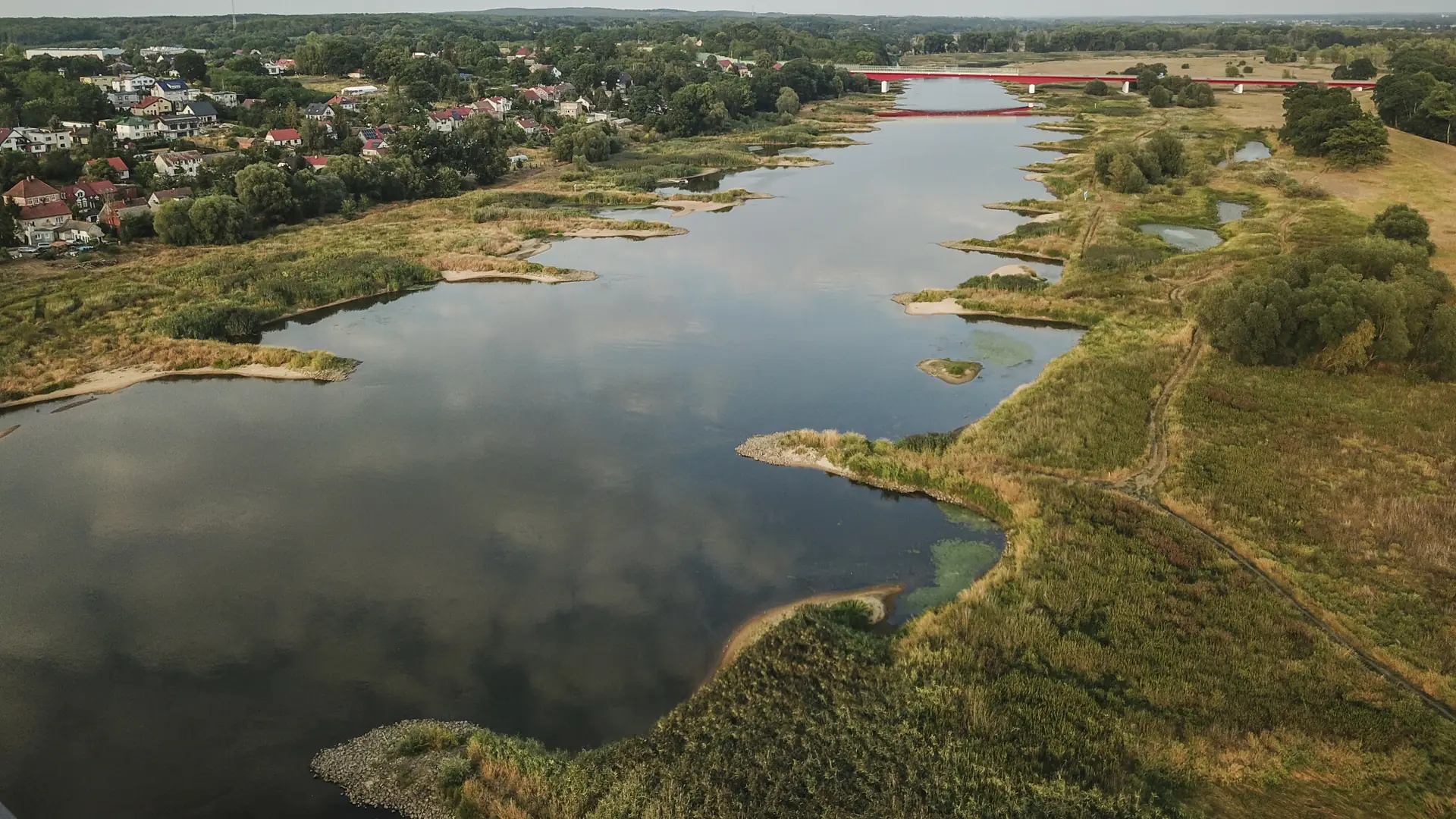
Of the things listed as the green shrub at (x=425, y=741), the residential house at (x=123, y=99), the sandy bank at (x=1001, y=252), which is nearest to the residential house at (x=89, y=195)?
the residential house at (x=123, y=99)

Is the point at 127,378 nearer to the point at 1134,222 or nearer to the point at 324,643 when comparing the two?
the point at 324,643

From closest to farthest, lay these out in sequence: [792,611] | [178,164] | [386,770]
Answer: [386,770] → [792,611] → [178,164]

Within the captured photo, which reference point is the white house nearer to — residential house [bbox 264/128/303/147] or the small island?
residential house [bbox 264/128/303/147]

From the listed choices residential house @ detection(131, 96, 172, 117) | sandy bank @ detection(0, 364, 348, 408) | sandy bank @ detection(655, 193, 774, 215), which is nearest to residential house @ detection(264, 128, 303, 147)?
residential house @ detection(131, 96, 172, 117)

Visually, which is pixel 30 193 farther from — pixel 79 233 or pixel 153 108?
pixel 153 108

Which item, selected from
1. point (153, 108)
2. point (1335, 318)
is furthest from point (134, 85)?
point (1335, 318)

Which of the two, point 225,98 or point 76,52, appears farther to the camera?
point 76,52

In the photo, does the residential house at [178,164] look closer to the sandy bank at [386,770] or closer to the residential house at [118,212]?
the residential house at [118,212]
